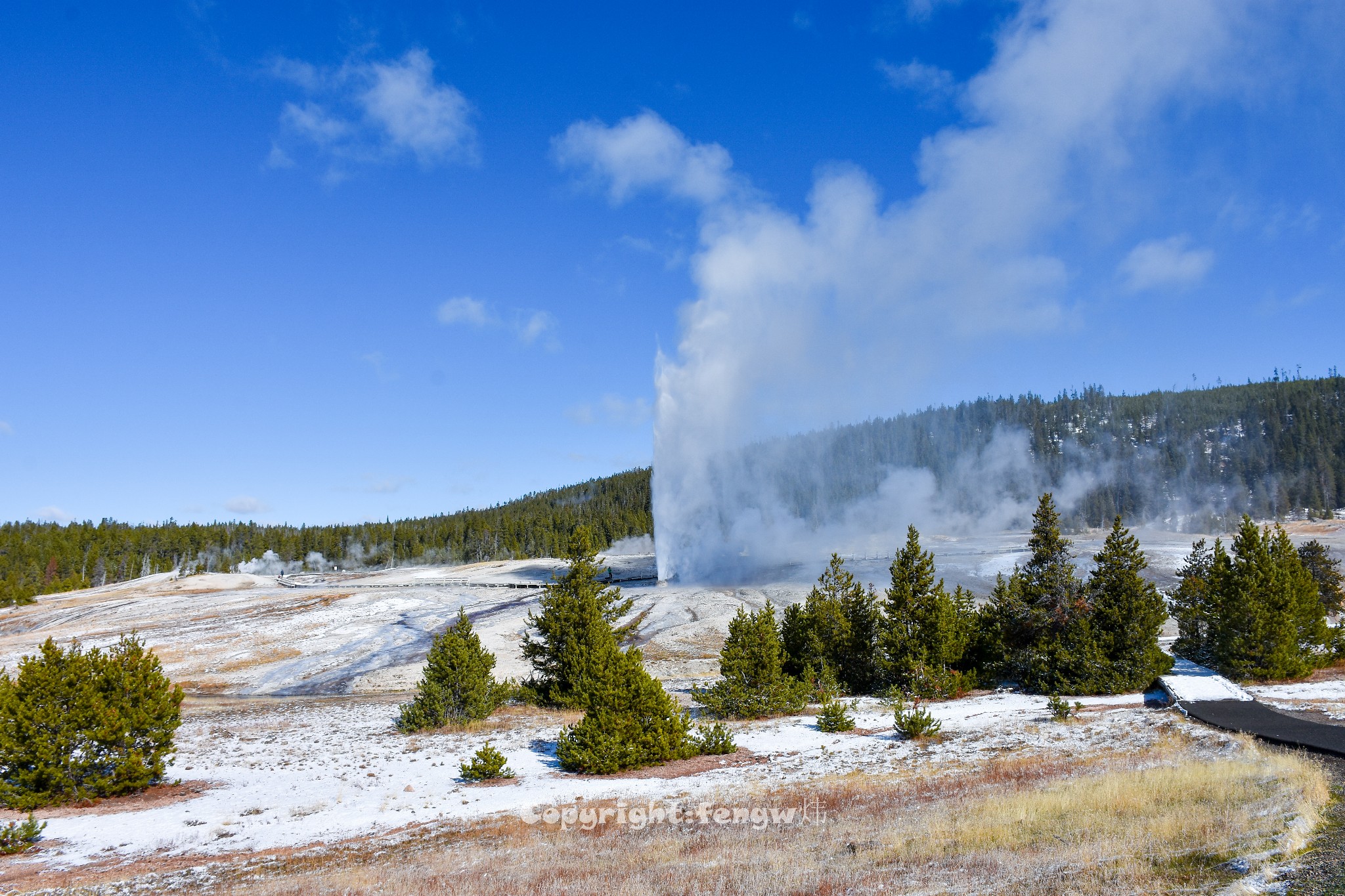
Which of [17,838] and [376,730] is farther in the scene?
[376,730]

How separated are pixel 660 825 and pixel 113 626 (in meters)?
79.6

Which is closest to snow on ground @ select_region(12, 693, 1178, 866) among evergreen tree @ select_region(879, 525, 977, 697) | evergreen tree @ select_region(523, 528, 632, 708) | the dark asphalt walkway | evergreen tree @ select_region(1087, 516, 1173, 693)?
the dark asphalt walkway

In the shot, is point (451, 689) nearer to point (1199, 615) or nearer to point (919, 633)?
point (919, 633)

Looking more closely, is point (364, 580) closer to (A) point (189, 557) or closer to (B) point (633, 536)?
(B) point (633, 536)

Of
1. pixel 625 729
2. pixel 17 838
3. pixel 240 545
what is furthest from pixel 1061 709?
pixel 240 545

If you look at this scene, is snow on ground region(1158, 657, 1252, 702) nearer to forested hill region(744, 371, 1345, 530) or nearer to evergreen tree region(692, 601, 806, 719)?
evergreen tree region(692, 601, 806, 719)

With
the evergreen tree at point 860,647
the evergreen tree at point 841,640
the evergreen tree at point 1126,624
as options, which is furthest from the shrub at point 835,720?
the evergreen tree at point 1126,624

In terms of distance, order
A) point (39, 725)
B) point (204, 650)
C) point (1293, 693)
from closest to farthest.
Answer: point (39, 725) < point (1293, 693) < point (204, 650)

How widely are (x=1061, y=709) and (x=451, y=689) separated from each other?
23812mm

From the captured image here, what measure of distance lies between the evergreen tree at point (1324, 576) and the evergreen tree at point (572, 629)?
38735mm

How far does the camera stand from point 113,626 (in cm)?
7075

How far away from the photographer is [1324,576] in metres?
39.2

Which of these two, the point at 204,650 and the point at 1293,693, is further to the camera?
the point at 204,650

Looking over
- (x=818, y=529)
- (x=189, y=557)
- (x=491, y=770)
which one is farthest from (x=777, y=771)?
(x=189, y=557)
